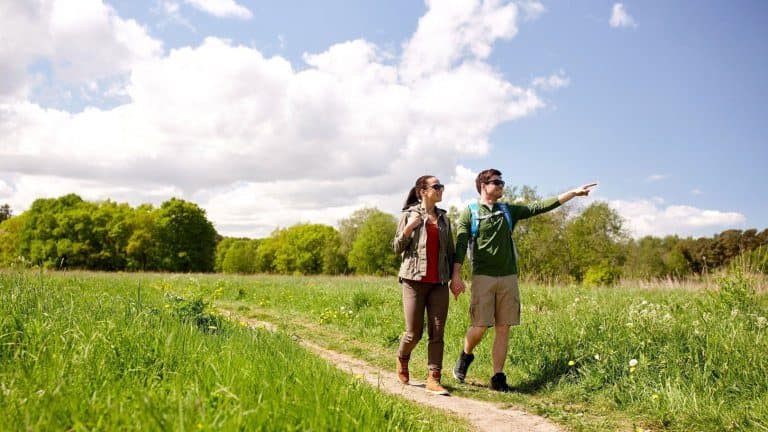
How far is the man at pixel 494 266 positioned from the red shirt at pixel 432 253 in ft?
1.08

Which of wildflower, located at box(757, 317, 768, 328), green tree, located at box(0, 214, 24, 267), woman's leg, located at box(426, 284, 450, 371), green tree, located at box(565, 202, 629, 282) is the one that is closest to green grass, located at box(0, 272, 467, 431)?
woman's leg, located at box(426, 284, 450, 371)

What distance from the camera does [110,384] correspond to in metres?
3.21

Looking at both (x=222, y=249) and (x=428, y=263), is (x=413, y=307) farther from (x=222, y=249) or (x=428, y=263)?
(x=222, y=249)

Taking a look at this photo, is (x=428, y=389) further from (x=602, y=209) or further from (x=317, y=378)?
(x=602, y=209)

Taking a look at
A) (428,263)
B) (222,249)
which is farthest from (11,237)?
(428,263)

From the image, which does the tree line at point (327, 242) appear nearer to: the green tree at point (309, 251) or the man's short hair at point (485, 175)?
the green tree at point (309, 251)

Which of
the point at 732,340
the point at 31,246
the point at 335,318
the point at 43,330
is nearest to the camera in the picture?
the point at 43,330

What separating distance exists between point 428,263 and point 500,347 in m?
1.48

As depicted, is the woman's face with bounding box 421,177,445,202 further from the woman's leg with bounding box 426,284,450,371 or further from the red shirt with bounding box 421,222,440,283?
the woman's leg with bounding box 426,284,450,371

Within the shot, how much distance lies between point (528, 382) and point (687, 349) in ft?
6.13

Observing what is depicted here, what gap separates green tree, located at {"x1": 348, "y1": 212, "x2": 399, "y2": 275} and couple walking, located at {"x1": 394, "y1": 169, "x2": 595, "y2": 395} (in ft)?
198

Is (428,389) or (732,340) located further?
(428,389)

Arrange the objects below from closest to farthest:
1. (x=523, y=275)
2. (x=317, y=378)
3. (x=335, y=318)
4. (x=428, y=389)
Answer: (x=317, y=378)
(x=428, y=389)
(x=335, y=318)
(x=523, y=275)

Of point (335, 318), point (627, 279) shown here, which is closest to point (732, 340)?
point (335, 318)
